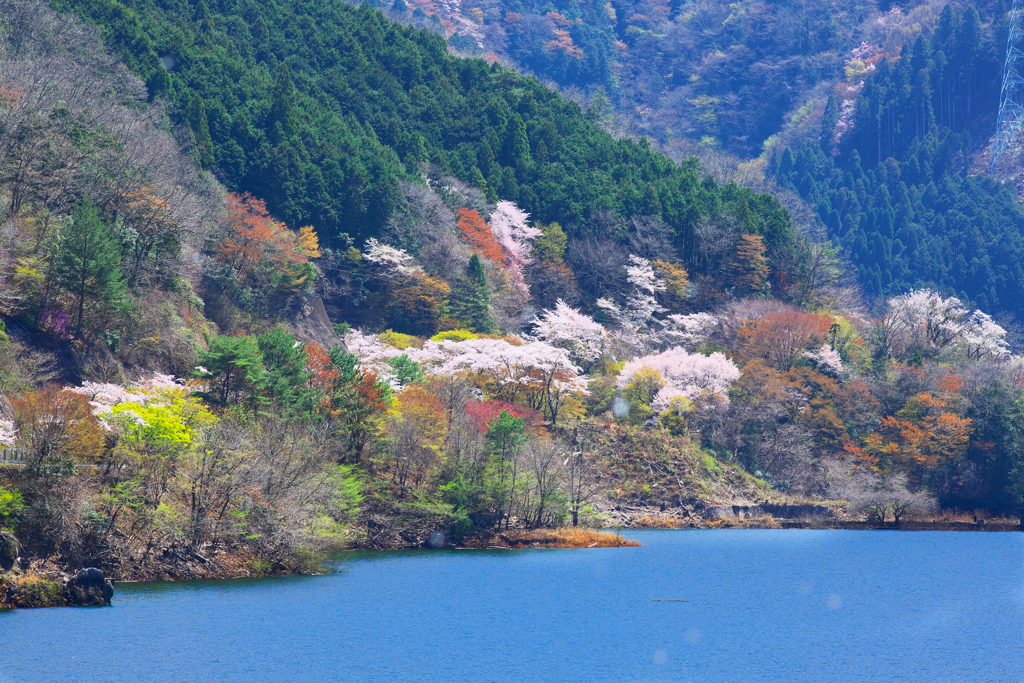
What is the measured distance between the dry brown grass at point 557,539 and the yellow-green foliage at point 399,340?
2106cm

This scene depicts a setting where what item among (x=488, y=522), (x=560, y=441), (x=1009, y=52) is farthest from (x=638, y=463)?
(x=1009, y=52)

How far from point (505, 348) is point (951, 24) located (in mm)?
110186

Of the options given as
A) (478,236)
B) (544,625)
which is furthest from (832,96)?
(544,625)

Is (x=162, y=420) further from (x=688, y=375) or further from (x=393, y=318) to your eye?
(x=688, y=375)

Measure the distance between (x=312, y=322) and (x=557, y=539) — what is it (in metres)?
26.1

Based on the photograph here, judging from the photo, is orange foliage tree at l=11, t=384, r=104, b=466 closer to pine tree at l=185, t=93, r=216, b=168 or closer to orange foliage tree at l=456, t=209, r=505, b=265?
pine tree at l=185, t=93, r=216, b=168

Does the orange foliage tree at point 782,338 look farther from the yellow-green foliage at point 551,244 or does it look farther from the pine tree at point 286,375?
the pine tree at point 286,375

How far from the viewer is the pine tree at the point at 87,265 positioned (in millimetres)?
41938

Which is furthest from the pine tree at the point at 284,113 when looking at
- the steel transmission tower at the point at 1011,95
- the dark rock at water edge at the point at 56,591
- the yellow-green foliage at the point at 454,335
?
the steel transmission tower at the point at 1011,95

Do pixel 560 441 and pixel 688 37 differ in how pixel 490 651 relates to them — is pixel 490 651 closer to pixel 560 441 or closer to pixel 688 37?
pixel 560 441

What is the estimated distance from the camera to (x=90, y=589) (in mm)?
27641

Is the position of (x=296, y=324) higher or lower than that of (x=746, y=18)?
lower

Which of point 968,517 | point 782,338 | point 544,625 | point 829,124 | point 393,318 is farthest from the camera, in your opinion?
point 829,124

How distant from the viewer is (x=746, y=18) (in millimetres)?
179000
